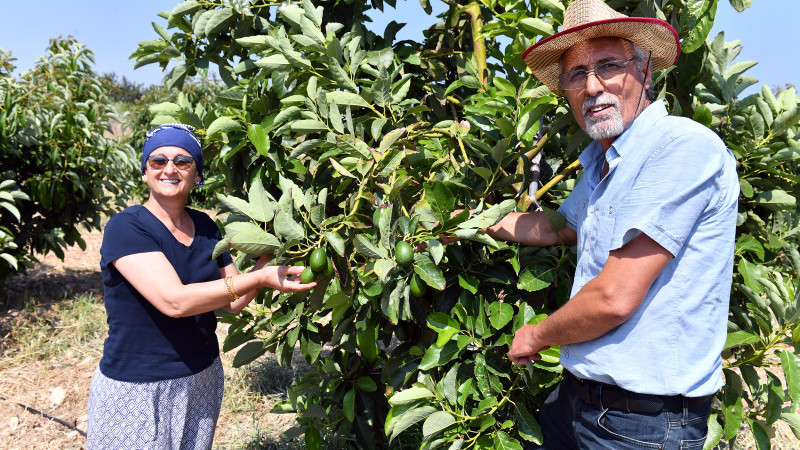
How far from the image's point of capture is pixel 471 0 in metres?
2.40

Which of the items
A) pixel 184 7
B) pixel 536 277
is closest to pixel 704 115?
pixel 536 277

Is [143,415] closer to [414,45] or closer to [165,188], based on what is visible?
[165,188]

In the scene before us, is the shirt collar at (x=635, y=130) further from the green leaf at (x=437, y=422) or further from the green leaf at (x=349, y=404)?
the green leaf at (x=349, y=404)

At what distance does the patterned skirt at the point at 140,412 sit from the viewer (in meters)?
1.96

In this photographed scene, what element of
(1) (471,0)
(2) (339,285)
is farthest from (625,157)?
(1) (471,0)

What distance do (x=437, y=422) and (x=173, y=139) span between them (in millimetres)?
1221

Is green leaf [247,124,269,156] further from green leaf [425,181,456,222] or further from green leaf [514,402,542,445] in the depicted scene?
green leaf [514,402,542,445]

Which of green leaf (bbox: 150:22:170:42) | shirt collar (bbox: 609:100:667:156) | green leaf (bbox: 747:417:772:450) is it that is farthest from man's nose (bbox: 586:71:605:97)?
green leaf (bbox: 150:22:170:42)

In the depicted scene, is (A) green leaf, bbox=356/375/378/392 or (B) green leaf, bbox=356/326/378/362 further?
(A) green leaf, bbox=356/375/378/392

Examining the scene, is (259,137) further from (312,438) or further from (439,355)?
(312,438)

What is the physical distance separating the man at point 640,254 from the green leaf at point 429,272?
28cm

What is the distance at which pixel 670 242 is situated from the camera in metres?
1.21

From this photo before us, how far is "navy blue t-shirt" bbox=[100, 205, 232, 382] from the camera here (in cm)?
190

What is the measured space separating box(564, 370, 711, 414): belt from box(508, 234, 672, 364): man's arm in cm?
15
